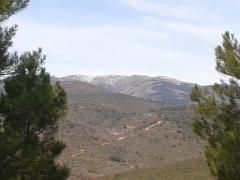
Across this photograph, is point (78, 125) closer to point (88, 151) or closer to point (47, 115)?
point (88, 151)

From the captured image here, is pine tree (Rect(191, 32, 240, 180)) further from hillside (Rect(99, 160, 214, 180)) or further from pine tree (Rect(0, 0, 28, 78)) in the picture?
hillside (Rect(99, 160, 214, 180))

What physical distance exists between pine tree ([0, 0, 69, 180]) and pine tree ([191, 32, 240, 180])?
21.0ft

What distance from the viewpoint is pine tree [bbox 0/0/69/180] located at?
59.7ft

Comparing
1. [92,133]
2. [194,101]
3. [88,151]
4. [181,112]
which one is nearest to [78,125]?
[92,133]

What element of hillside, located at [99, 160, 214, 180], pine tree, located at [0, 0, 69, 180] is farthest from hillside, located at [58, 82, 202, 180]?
pine tree, located at [0, 0, 69, 180]

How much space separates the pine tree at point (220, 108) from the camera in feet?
66.3

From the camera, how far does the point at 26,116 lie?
1947 cm

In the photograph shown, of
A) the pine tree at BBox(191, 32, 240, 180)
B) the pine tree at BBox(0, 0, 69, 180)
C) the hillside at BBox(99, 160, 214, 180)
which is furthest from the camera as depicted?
the hillside at BBox(99, 160, 214, 180)

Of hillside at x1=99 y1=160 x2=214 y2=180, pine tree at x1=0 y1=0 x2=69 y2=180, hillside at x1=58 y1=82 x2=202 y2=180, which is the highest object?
pine tree at x1=0 y1=0 x2=69 y2=180

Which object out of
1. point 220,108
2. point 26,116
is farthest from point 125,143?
point 26,116

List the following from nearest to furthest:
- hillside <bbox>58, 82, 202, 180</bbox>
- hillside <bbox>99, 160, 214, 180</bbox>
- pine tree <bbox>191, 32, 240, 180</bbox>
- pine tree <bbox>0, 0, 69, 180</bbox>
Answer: pine tree <bbox>0, 0, 69, 180</bbox> → pine tree <bbox>191, 32, 240, 180</bbox> → hillside <bbox>99, 160, 214, 180</bbox> → hillside <bbox>58, 82, 202, 180</bbox>

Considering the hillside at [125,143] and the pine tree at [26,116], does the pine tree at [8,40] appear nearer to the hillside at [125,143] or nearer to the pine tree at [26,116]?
the pine tree at [26,116]

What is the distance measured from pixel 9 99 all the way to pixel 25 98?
70 cm

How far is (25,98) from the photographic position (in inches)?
742
